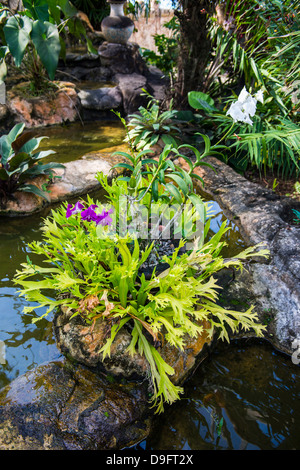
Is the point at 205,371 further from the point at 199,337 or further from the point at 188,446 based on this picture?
the point at 188,446

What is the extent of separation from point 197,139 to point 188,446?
3.18 metres

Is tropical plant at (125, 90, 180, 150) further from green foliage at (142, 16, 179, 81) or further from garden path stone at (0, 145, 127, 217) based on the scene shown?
green foliage at (142, 16, 179, 81)

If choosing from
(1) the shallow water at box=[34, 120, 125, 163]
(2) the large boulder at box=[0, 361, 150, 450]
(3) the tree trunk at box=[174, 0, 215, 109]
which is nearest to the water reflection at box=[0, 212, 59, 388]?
(2) the large boulder at box=[0, 361, 150, 450]

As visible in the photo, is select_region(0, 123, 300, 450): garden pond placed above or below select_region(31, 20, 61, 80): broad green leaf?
below

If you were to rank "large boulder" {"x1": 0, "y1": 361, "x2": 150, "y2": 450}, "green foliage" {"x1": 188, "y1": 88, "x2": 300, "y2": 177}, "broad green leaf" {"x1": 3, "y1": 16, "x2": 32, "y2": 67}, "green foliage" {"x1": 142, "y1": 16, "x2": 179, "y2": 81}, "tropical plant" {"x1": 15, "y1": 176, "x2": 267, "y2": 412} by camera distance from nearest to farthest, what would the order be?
1. "large boulder" {"x1": 0, "y1": 361, "x2": 150, "y2": 450}
2. "tropical plant" {"x1": 15, "y1": 176, "x2": 267, "y2": 412}
3. "green foliage" {"x1": 188, "y1": 88, "x2": 300, "y2": 177}
4. "broad green leaf" {"x1": 3, "y1": 16, "x2": 32, "y2": 67}
5. "green foliage" {"x1": 142, "y1": 16, "x2": 179, "y2": 81}

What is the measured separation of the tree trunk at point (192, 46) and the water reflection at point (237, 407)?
345 centimetres

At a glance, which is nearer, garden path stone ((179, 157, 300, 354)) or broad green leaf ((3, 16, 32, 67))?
garden path stone ((179, 157, 300, 354))

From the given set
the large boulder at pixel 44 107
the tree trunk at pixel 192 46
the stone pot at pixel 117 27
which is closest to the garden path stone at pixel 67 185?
the tree trunk at pixel 192 46

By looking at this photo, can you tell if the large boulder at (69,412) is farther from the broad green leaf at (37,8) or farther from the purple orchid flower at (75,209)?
the broad green leaf at (37,8)

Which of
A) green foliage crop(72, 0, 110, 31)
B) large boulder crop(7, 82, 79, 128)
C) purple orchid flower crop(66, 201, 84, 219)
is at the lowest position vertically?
large boulder crop(7, 82, 79, 128)

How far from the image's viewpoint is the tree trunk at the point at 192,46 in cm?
347

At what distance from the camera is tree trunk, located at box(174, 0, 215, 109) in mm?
3467

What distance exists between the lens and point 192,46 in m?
3.73

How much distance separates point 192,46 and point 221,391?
3767 millimetres
